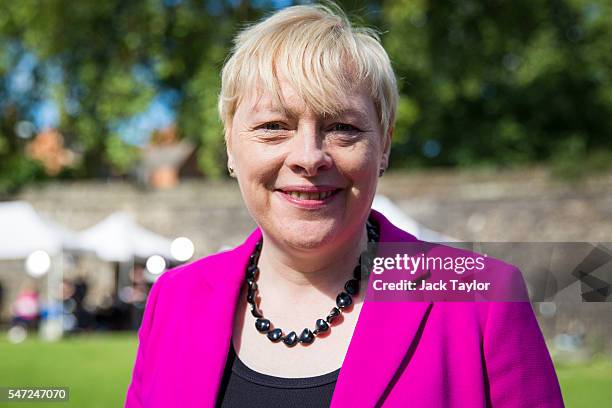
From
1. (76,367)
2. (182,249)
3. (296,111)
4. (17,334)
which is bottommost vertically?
(17,334)

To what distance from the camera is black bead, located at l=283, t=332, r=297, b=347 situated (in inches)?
88.0

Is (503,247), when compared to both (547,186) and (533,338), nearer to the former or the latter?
(533,338)

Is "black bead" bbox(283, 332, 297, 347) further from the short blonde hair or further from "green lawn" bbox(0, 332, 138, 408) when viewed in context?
"green lawn" bbox(0, 332, 138, 408)

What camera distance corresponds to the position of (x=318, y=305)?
2.28m

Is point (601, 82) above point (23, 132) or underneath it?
above

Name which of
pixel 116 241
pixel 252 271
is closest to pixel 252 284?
pixel 252 271

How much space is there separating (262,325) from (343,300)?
0.82 ft

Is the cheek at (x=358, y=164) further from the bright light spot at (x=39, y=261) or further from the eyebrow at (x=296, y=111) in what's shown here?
the bright light spot at (x=39, y=261)

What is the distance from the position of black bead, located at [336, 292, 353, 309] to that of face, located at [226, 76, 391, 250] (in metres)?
0.18

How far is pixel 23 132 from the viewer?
88.9ft

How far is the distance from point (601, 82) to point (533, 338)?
28513mm

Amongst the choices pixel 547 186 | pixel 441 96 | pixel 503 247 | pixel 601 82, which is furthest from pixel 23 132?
pixel 503 247

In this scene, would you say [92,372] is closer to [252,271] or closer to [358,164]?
[252,271]

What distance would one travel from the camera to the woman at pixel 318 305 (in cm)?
198
